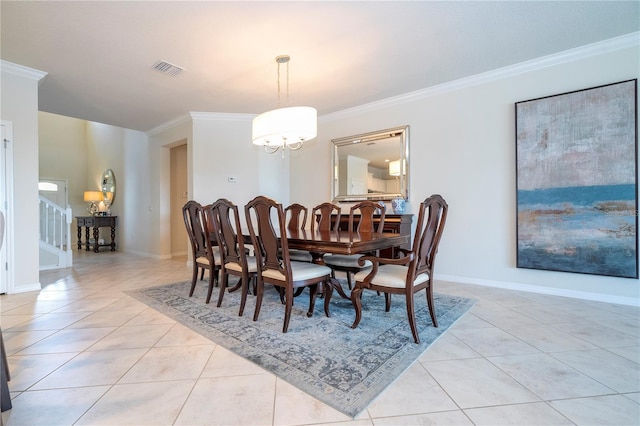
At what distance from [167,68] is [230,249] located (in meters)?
2.19

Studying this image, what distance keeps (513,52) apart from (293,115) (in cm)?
234

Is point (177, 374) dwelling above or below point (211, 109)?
below

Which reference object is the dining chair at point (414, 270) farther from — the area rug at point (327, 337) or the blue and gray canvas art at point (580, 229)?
the blue and gray canvas art at point (580, 229)

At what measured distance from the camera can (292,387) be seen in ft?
4.88

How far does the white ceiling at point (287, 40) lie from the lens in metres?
2.32

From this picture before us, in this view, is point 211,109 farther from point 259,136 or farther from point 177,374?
point 177,374

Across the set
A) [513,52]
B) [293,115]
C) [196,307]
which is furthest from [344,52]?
[196,307]

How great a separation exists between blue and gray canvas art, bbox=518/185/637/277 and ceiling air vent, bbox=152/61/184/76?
4.01 m

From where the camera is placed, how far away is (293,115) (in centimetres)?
273

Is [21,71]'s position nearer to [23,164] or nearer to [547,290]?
[23,164]

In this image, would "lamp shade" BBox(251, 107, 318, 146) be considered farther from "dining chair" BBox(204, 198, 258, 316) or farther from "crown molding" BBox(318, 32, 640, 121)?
"crown molding" BBox(318, 32, 640, 121)

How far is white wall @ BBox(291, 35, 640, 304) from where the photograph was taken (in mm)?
2908

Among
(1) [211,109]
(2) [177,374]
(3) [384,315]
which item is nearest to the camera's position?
(2) [177,374]

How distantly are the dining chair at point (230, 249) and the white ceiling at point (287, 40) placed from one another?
1.53 m
